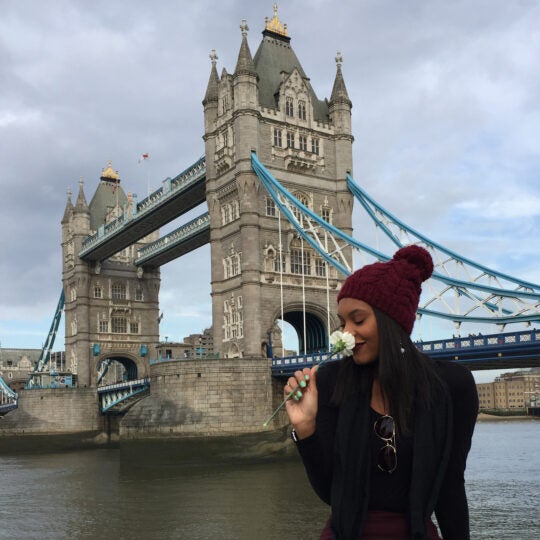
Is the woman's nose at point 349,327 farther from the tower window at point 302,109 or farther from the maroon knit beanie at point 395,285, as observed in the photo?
the tower window at point 302,109

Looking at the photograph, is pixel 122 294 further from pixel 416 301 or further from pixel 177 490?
pixel 416 301

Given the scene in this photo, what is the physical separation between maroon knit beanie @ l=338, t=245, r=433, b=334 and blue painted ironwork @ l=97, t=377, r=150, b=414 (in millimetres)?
44209

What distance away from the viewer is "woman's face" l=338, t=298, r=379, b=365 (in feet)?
9.24

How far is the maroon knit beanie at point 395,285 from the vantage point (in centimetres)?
283

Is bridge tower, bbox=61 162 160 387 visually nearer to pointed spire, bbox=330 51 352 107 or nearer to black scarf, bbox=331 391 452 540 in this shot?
pointed spire, bbox=330 51 352 107

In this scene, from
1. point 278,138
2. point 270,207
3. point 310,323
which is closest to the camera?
point 270,207

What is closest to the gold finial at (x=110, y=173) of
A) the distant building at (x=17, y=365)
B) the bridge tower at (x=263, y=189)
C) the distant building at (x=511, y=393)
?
the bridge tower at (x=263, y=189)

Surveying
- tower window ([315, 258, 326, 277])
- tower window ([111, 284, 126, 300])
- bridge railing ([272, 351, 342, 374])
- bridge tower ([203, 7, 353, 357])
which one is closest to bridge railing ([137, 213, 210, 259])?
bridge tower ([203, 7, 353, 357])

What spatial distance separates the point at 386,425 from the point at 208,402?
100ft

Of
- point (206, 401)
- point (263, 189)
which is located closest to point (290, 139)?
point (263, 189)

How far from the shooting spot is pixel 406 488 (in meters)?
2.75

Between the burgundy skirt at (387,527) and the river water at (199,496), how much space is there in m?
13.3

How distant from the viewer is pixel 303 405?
9.10 feet

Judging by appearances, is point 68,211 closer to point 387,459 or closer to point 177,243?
point 177,243
